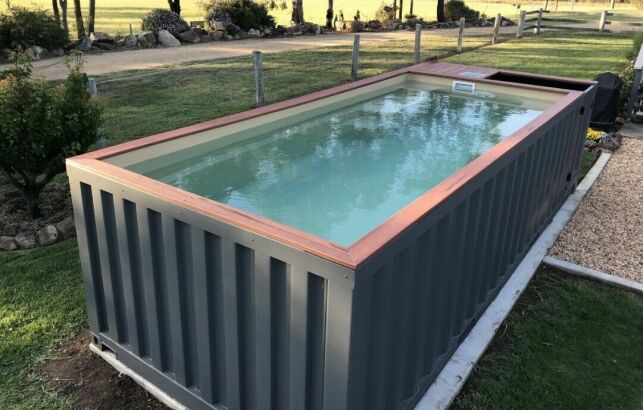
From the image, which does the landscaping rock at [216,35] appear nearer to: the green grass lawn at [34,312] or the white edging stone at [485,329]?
the green grass lawn at [34,312]

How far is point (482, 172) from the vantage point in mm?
3236

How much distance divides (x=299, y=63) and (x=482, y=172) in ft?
38.5


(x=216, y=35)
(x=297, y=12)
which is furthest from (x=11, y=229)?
(x=297, y=12)

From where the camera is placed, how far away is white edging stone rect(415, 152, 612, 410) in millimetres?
3303

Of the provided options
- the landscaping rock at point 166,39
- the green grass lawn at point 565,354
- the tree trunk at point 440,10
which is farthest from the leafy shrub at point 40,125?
the tree trunk at point 440,10

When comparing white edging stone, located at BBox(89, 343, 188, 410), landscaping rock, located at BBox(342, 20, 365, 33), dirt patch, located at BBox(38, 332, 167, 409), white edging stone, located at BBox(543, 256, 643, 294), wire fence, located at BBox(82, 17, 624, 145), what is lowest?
dirt patch, located at BBox(38, 332, 167, 409)

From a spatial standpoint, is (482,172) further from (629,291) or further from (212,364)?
(629,291)

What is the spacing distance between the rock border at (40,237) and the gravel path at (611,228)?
15.1ft

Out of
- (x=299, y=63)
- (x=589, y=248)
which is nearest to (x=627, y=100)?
(x=589, y=248)

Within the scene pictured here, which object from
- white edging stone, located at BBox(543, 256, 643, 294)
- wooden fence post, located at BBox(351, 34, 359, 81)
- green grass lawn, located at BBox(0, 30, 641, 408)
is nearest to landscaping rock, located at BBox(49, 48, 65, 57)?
green grass lawn, located at BBox(0, 30, 641, 408)

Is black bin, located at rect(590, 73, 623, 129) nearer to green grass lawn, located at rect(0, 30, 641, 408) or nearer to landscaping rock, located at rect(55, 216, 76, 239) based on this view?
green grass lawn, located at rect(0, 30, 641, 408)

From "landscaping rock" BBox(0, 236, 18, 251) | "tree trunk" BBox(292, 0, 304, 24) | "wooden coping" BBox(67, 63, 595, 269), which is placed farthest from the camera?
"tree trunk" BBox(292, 0, 304, 24)

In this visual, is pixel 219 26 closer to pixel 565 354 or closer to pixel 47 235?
pixel 47 235

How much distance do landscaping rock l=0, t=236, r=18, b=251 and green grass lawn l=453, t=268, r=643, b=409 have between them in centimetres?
406
